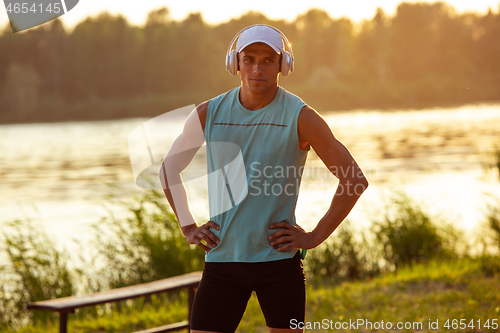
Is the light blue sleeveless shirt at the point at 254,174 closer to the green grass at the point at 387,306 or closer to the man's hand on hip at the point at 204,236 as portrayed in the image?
the man's hand on hip at the point at 204,236

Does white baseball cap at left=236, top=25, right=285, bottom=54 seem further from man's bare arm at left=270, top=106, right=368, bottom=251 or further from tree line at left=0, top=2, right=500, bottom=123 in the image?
tree line at left=0, top=2, right=500, bottom=123

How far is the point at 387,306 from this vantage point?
5.40m

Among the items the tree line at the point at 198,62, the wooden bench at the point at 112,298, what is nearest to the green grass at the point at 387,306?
the wooden bench at the point at 112,298

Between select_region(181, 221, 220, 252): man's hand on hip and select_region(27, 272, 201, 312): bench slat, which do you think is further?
select_region(27, 272, 201, 312): bench slat

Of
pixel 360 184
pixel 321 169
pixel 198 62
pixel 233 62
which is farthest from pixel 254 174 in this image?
pixel 198 62

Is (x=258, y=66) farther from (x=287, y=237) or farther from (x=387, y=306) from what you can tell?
(x=387, y=306)

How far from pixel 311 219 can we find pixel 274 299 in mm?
6855

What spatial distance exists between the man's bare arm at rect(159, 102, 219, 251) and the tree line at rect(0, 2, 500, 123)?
110 ft

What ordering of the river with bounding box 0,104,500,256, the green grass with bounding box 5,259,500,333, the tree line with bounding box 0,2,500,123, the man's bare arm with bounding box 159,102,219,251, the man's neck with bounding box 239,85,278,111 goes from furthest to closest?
the tree line with bounding box 0,2,500,123, the river with bounding box 0,104,500,256, the green grass with bounding box 5,259,500,333, the man's bare arm with bounding box 159,102,219,251, the man's neck with bounding box 239,85,278,111

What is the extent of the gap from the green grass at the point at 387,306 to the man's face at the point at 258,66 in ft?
10.3

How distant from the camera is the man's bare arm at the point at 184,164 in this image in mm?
2566

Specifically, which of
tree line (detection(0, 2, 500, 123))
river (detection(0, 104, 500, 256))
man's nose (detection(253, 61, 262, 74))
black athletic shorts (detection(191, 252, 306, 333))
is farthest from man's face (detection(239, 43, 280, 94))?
tree line (detection(0, 2, 500, 123))

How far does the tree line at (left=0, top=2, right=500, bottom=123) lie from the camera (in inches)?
1544

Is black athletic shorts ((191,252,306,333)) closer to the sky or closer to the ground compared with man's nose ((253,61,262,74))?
closer to the ground
